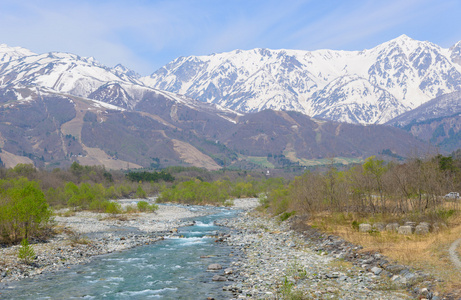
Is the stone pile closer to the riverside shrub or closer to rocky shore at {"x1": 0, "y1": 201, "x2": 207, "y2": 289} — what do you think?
rocky shore at {"x1": 0, "y1": 201, "x2": 207, "y2": 289}

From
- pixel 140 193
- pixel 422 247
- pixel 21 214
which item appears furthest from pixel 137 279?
pixel 140 193

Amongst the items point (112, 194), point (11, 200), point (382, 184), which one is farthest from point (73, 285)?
point (112, 194)

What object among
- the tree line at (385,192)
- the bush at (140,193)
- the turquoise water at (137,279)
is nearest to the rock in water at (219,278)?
the turquoise water at (137,279)

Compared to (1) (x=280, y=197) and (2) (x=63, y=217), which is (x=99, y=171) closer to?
(2) (x=63, y=217)

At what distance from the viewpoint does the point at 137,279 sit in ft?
97.5

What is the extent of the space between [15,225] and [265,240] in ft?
92.7

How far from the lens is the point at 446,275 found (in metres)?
21.4

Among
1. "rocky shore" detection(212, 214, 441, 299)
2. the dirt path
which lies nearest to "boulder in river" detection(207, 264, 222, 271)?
"rocky shore" detection(212, 214, 441, 299)

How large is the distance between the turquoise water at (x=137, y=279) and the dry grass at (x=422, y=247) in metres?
12.7

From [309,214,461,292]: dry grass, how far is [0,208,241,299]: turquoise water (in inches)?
501

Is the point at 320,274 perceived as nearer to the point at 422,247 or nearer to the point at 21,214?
the point at 422,247

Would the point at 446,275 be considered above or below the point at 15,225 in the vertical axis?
below

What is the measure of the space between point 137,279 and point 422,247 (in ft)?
74.8

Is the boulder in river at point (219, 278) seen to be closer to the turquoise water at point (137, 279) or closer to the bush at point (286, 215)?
the turquoise water at point (137, 279)
